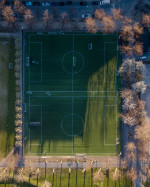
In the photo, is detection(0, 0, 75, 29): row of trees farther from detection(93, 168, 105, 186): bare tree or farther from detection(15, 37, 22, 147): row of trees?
detection(93, 168, 105, 186): bare tree

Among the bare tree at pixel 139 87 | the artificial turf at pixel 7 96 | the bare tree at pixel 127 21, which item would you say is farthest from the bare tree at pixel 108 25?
the artificial turf at pixel 7 96

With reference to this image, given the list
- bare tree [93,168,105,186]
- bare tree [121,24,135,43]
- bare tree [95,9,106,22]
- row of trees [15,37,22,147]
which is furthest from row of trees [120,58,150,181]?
row of trees [15,37,22,147]

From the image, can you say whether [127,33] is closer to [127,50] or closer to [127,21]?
[127,21]

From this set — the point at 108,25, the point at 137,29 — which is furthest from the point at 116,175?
the point at 108,25

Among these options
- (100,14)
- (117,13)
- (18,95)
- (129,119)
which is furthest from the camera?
(18,95)

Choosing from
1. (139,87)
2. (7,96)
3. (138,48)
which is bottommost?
(7,96)

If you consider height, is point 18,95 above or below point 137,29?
below

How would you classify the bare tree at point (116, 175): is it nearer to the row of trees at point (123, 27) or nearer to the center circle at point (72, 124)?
the center circle at point (72, 124)
